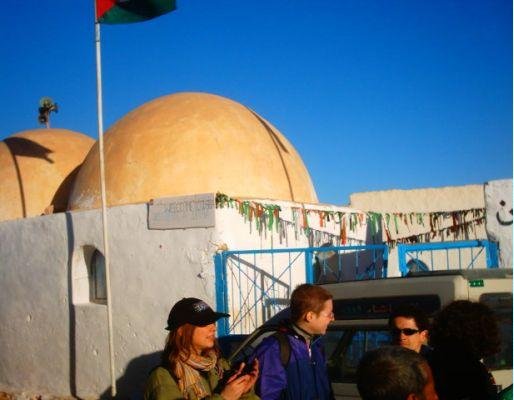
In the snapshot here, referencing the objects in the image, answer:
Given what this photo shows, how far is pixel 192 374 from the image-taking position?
9.32ft

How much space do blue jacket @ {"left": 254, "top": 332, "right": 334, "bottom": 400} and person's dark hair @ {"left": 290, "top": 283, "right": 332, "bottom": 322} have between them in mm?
115

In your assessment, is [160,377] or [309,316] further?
[309,316]

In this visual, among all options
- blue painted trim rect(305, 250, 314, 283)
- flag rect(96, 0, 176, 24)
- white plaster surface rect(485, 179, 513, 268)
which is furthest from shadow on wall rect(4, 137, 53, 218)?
white plaster surface rect(485, 179, 513, 268)

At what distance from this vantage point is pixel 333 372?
417 cm

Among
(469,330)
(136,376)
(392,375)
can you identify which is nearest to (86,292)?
(136,376)

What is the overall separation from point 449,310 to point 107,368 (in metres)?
7.13

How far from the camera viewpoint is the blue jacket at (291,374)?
3.00 metres

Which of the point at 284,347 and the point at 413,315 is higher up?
the point at 413,315

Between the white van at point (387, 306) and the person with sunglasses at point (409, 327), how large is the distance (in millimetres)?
596

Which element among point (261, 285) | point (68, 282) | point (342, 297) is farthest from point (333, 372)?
point (68, 282)

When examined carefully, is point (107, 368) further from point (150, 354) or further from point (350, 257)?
point (350, 257)

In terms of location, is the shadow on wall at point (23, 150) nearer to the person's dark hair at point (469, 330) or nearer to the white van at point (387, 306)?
the white van at point (387, 306)

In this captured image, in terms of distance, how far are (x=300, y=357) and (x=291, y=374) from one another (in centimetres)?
10

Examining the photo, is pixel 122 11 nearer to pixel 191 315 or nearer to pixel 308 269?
pixel 308 269
